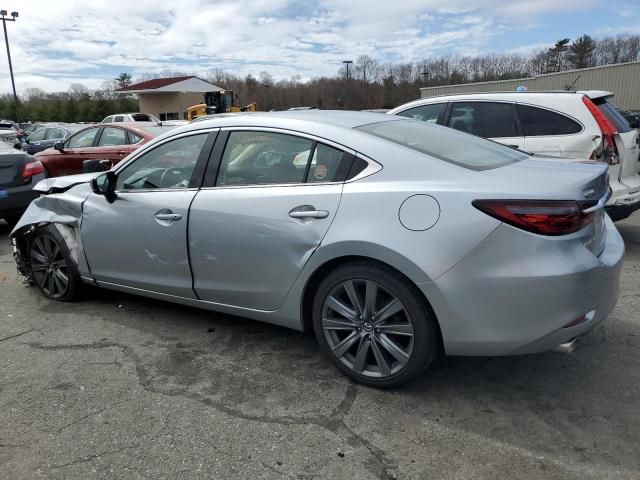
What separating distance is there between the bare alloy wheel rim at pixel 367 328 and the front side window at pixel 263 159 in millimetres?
733

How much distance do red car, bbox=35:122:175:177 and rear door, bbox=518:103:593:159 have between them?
6.27 m

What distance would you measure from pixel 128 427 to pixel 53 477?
41cm

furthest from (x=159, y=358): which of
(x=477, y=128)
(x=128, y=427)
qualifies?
(x=477, y=128)

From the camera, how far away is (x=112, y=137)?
9859 mm

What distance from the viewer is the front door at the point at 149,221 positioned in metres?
3.51

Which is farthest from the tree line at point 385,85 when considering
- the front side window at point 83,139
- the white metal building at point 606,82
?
the front side window at point 83,139

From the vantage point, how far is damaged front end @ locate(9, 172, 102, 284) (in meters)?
4.17

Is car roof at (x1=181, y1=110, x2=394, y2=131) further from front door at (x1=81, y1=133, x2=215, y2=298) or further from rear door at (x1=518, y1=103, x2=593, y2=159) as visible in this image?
rear door at (x1=518, y1=103, x2=593, y2=159)

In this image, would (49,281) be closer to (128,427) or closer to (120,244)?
(120,244)

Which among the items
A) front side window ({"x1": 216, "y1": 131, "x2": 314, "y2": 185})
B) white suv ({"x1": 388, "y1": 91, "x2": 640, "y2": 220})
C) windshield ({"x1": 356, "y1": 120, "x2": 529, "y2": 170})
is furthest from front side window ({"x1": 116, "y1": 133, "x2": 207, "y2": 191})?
white suv ({"x1": 388, "y1": 91, "x2": 640, "y2": 220})

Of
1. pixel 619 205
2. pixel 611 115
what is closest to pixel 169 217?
pixel 619 205

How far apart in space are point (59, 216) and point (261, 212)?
7.06 ft

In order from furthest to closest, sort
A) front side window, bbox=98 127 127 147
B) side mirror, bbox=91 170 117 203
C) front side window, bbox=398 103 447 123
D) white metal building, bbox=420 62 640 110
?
white metal building, bbox=420 62 640 110 < front side window, bbox=98 127 127 147 < front side window, bbox=398 103 447 123 < side mirror, bbox=91 170 117 203

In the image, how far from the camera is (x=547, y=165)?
3008mm
